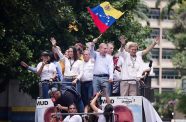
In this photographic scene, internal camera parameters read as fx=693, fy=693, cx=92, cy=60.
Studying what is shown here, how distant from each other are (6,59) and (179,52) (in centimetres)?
3291

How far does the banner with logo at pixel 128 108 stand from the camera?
43.4 feet

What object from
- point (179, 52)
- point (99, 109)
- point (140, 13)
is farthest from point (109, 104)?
point (179, 52)

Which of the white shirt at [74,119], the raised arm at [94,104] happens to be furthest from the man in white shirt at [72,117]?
the raised arm at [94,104]

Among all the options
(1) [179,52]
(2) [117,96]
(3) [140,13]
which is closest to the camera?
(2) [117,96]

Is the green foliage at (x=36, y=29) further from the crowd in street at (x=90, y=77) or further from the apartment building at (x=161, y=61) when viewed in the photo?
the apartment building at (x=161, y=61)

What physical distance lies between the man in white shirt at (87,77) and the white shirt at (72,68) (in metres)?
0.11

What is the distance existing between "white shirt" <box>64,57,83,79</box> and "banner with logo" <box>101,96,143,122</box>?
1449 millimetres

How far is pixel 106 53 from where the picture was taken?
14.1 m

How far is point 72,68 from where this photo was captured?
14758 millimetres

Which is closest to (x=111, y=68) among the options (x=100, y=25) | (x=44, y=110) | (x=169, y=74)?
(x=44, y=110)

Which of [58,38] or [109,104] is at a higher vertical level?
[58,38]

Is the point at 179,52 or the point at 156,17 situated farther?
the point at 156,17

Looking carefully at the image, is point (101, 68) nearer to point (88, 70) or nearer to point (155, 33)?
point (88, 70)

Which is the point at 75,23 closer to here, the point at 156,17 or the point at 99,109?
the point at 99,109
